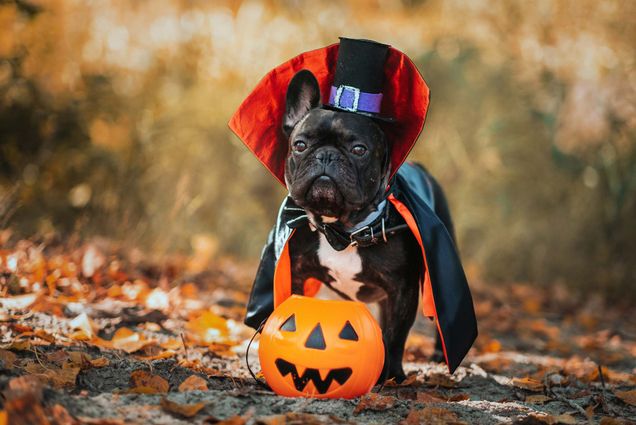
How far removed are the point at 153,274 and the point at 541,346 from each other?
288 cm

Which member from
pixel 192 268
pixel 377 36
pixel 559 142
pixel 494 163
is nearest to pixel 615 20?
pixel 559 142

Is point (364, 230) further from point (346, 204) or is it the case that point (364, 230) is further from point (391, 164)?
point (391, 164)

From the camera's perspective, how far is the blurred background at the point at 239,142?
6250 mm

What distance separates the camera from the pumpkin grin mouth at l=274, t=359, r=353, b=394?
267cm

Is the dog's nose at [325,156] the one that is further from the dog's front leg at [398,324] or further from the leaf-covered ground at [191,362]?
the leaf-covered ground at [191,362]

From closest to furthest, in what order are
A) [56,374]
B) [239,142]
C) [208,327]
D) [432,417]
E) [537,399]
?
1. [432,417]
2. [56,374]
3. [537,399]
4. [208,327]
5. [239,142]

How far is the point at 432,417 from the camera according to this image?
248cm

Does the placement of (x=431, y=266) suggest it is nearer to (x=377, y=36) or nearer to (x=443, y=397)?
(x=443, y=397)

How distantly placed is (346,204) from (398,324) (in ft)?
2.16

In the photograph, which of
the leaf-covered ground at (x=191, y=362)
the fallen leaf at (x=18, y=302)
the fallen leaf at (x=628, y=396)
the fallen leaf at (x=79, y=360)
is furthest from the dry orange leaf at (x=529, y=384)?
the fallen leaf at (x=18, y=302)

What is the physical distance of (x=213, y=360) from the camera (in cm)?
339

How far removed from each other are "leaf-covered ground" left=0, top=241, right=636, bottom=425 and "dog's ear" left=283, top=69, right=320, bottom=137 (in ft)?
3.90

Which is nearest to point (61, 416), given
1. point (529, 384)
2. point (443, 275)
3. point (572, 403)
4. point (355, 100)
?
point (443, 275)

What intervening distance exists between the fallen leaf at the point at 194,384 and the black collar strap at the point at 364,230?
3.05 feet
